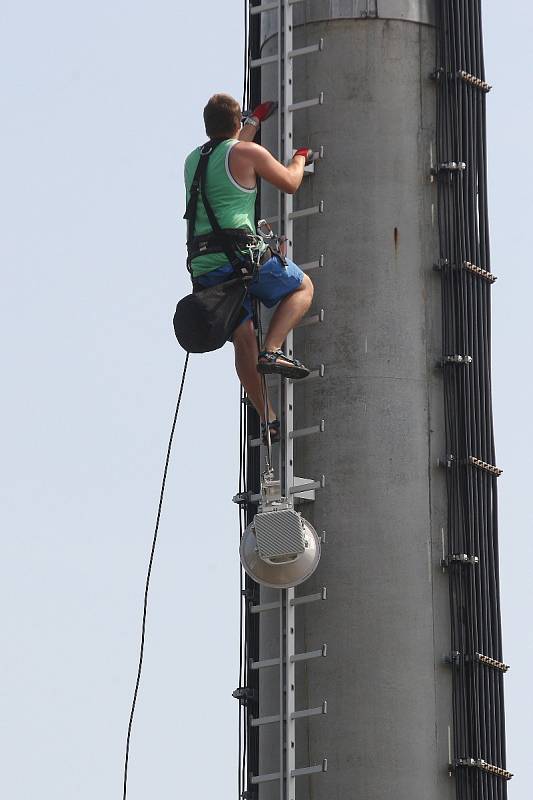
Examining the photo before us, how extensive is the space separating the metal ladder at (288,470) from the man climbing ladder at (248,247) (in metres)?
0.21

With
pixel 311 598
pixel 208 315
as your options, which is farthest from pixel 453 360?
pixel 311 598

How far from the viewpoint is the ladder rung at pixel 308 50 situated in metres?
24.3

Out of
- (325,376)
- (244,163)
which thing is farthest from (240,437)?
(244,163)

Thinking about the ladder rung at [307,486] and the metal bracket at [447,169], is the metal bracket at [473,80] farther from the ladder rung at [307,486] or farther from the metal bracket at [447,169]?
the ladder rung at [307,486]

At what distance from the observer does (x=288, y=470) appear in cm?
2345

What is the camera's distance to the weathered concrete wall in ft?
75.6

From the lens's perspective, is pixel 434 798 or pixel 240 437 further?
pixel 240 437

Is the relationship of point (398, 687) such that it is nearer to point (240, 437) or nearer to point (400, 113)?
point (240, 437)

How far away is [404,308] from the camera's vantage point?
24078 mm

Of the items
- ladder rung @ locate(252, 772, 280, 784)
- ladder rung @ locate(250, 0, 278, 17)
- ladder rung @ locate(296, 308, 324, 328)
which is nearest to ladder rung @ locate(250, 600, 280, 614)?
ladder rung @ locate(252, 772, 280, 784)

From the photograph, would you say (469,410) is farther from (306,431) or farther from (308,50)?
(308,50)

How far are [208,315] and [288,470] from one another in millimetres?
1507

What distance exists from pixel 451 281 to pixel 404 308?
1.79ft

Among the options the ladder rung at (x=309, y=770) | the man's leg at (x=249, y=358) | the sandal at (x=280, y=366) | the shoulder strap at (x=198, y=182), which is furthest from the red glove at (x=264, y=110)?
the ladder rung at (x=309, y=770)
